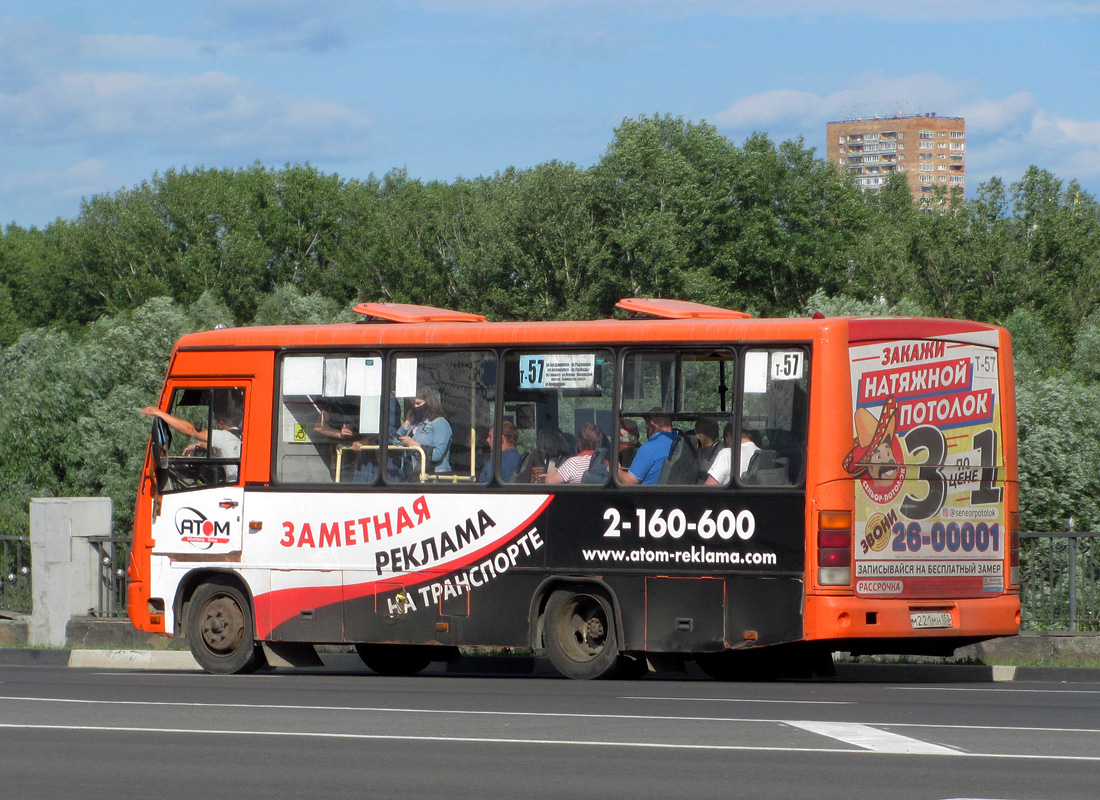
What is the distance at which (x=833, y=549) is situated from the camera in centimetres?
1219

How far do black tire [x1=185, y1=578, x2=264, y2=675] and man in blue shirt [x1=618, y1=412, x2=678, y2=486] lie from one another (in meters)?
3.69

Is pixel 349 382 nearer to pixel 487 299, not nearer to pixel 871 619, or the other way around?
pixel 871 619

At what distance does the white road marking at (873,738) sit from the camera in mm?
8469

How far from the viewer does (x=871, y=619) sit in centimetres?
1226

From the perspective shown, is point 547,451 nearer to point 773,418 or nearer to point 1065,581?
point 773,418

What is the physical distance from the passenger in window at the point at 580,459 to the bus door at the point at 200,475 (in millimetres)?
2906

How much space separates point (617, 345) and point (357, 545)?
9.04 ft

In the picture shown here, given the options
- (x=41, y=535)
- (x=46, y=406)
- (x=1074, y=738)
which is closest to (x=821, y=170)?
(x=46, y=406)

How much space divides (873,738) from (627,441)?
4.41 metres

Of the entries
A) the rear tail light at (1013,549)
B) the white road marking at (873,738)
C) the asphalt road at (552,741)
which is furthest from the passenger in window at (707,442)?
the white road marking at (873,738)

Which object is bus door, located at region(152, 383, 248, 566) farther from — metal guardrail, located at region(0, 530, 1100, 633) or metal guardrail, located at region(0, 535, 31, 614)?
metal guardrail, located at region(0, 530, 1100, 633)

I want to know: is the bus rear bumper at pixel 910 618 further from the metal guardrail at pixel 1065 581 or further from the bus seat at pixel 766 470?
the metal guardrail at pixel 1065 581

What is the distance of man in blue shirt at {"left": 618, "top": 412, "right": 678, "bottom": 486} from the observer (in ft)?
42.2

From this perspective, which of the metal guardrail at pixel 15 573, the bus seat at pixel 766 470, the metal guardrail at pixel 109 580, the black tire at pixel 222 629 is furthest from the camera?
the metal guardrail at pixel 15 573
